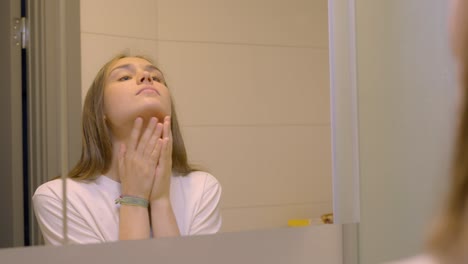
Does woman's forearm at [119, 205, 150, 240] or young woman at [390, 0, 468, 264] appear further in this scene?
woman's forearm at [119, 205, 150, 240]

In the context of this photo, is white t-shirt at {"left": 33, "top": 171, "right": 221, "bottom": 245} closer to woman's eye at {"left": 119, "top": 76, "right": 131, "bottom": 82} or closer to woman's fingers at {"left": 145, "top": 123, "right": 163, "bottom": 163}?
woman's fingers at {"left": 145, "top": 123, "right": 163, "bottom": 163}

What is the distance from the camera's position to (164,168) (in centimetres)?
104

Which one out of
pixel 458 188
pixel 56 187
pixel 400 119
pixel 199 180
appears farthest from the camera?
pixel 400 119

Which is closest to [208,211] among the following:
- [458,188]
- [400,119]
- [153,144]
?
[153,144]

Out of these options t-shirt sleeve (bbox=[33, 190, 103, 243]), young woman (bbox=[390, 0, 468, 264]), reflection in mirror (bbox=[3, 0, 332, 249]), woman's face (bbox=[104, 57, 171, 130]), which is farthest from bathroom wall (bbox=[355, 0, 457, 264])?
young woman (bbox=[390, 0, 468, 264])

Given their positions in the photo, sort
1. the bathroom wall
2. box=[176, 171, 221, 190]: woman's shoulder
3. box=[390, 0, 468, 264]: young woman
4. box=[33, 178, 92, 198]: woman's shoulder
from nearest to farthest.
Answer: box=[390, 0, 468, 264]: young woman → box=[33, 178, 92, 198]: woman's shoulder → box=[176, 171, 221, 190]: woman's shoulder → the bathroom wall

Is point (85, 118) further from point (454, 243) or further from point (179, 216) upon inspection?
point (454, 243)

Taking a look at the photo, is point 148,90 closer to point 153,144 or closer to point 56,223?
point 153,144

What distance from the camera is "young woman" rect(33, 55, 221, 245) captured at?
3.18 ft

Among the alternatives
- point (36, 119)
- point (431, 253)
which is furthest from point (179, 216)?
point (431, 253)

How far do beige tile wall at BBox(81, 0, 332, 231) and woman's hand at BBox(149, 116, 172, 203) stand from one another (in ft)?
0.11

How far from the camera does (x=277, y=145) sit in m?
1.16

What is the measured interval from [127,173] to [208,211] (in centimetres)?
16

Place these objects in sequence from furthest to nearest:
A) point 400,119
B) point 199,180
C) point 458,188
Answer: point 400,119
point 199,180
point 458,188
